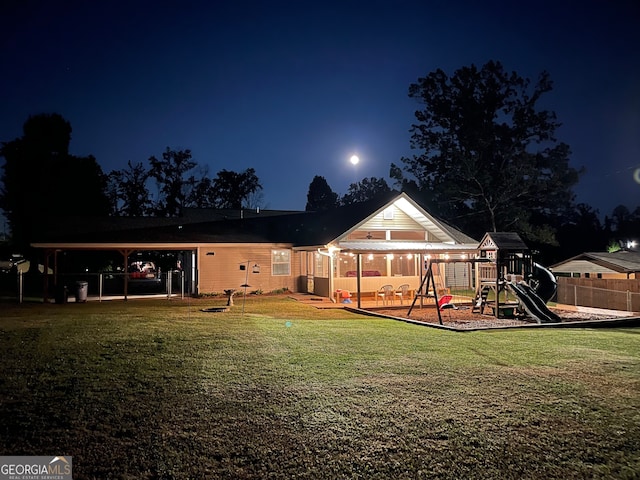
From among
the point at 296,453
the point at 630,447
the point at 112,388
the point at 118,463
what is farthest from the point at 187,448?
the point at 630,447

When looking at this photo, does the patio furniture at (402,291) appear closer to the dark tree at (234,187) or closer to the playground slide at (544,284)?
the playground slide at (544,284)

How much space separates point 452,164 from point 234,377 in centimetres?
3389

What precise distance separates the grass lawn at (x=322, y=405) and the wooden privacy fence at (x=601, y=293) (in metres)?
7.42

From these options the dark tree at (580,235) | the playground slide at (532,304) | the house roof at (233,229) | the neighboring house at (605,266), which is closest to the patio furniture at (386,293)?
the house roof at (233,229)

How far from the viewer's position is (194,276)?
21.8 metres

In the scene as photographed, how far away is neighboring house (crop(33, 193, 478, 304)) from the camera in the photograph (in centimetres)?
1994

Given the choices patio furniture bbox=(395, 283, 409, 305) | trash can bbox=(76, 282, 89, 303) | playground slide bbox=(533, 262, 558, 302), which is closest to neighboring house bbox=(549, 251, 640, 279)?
playground slide bbox=(533, 262, 558, 302)

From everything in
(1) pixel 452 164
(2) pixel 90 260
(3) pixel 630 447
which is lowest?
(3) pixel 630 447

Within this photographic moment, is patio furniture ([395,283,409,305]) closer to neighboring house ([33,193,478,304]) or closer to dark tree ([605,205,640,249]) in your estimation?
neighboring house ([33,193,478,304])

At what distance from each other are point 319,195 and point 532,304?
178ft

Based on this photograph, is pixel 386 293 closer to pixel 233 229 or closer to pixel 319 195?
pixel 233 229

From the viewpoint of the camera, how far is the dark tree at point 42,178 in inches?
1419

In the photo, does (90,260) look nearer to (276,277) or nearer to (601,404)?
(276,277)

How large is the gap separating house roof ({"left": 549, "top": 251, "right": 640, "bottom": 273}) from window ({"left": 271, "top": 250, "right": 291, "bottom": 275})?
13.3 metres
